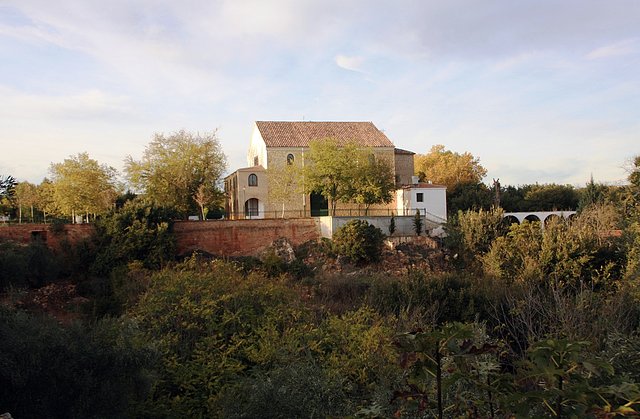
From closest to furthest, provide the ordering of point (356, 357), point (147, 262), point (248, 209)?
point (356, 357), point (147, 262), point (248, 209)

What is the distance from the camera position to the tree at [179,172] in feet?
98.5

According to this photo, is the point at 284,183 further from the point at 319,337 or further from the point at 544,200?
the point at 319,337

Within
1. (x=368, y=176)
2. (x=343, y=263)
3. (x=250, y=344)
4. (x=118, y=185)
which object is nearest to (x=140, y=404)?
(x=250, y=344)

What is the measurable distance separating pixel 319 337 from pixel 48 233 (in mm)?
18947

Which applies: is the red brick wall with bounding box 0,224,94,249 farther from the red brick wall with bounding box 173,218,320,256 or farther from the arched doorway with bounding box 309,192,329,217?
the arched doorway with bounding box 309,192,329,217

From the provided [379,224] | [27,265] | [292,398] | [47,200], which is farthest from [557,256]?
[47,200]

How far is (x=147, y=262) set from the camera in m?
22.9

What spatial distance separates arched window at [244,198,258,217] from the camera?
34.5 meters

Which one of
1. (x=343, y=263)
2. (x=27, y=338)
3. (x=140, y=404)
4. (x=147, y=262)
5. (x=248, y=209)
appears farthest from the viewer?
(x=248, y=209)

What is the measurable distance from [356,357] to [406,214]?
78.1 ft

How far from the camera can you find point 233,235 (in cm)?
2653

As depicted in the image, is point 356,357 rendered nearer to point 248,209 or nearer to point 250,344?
point 250,344

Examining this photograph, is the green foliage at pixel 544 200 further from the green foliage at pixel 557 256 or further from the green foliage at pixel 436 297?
the green foliage at pixel 436 297

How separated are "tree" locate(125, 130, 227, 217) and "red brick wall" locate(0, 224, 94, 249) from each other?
18.7 ft
